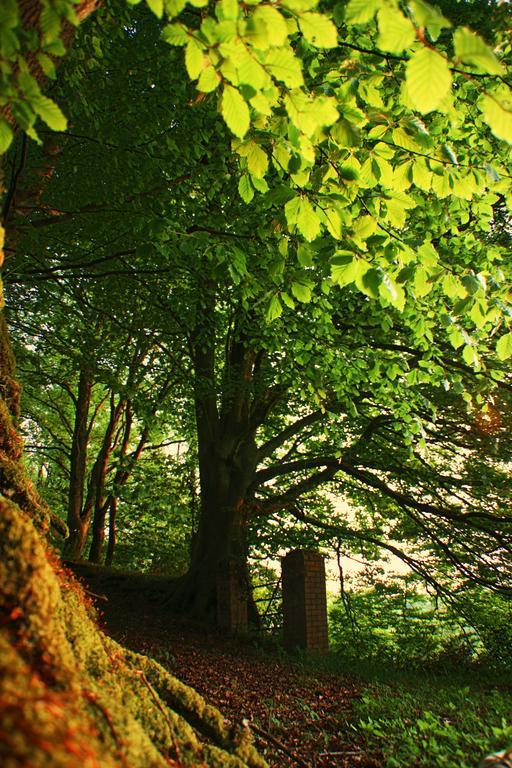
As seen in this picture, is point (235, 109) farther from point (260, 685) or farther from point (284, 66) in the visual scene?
point (260, 685)

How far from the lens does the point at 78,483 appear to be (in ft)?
51.3

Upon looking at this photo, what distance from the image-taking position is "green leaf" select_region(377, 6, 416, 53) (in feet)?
5.55

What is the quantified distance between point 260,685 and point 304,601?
9.98 feet

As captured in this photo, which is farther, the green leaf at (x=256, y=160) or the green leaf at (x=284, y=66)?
the green leaf at (x=256, y=160)

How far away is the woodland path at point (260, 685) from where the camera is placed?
3.88 meters

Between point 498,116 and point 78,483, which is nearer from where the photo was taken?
point 498,116

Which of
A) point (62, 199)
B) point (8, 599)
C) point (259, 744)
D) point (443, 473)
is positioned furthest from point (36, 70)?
point (443, 473)

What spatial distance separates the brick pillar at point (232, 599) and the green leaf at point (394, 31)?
9.57m

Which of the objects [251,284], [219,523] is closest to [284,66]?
[251,284]

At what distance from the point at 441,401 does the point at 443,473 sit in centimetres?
241

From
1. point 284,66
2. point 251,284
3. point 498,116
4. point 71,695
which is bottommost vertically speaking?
point 71,695

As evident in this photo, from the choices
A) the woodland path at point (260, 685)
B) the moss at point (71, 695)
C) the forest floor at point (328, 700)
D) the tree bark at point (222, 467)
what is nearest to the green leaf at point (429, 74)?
the moss at point (71, 695)

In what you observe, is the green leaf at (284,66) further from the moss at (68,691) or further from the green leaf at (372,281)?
the moss at (68,691)

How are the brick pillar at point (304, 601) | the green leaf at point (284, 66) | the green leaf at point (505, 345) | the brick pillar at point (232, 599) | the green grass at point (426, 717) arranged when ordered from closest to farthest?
the green leaf at point (284, 66)
the green leaf at point (505, 345)
the green grass at point (426, 717)
the brick pillar at point (304, 601)
the brick pillar at point (232, 599)
